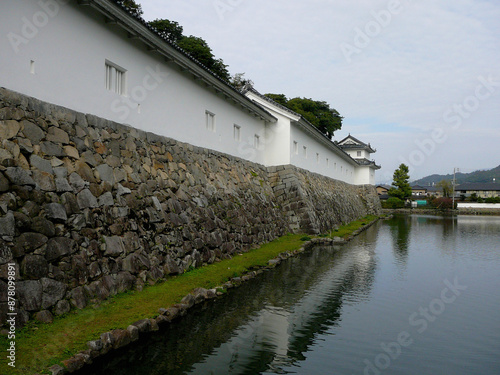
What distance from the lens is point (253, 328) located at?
25.3 feet

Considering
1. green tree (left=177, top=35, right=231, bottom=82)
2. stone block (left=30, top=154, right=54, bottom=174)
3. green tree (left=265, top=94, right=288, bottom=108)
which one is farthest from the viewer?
green tree (left=265, top=94, right=288, bottom=108)

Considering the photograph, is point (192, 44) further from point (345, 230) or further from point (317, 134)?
point (345, 230)

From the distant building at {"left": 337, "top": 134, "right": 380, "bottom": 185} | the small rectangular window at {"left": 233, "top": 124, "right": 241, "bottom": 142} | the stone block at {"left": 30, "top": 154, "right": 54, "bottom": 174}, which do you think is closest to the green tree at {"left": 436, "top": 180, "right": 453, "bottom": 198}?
the distant building at {"left": 337, "top": 134, "right": 380, "bottom": 185}

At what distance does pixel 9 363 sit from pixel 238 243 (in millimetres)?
9688

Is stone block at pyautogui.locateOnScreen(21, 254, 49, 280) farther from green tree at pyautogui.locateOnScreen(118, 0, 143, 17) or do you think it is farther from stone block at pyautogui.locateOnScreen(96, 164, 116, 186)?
green tree at pyautogui.locateOnScreen(118, 0, 143, 17)

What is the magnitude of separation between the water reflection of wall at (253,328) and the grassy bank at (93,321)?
0.48 m

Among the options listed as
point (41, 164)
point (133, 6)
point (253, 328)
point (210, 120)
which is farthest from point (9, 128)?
point (133, 6)

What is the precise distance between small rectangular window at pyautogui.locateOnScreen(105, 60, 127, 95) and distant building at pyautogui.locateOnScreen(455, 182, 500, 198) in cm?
7916

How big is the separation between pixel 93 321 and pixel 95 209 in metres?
2.42

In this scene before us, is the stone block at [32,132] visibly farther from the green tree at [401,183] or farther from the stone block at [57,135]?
the green tree at [401,183]

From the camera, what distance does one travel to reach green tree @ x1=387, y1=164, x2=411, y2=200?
62781 millimetres

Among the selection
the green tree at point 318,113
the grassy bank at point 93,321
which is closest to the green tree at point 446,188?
the green tree at point 318,113

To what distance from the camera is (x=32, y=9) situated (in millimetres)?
7559

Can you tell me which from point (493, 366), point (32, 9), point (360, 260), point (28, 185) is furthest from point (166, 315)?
point (360, 260)
